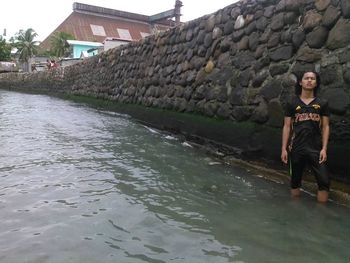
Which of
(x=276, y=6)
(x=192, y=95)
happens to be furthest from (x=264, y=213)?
(x=192, y=95)

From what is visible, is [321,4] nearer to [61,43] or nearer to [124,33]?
[61,43]

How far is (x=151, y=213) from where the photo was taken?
4.45m

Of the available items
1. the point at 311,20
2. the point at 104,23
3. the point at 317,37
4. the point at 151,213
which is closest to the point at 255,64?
the point at 311,20

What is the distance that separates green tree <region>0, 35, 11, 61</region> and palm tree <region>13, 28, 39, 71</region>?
2.68 meters

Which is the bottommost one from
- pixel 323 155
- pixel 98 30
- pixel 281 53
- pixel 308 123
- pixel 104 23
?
pixel 323 155

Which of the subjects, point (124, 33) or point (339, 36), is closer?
point (339, 36)

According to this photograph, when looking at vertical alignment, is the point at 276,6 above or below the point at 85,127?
above

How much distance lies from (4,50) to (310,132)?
46849 millimetres

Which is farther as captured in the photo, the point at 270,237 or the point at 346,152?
the point at 346,152

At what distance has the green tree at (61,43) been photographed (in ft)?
134

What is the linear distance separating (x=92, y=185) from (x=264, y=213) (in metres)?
2.29

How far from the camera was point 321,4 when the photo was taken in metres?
5.79

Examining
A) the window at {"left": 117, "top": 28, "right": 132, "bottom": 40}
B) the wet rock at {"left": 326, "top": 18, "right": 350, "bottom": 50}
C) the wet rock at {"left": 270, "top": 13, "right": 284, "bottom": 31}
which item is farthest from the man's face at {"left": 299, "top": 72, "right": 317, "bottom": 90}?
the window at {"left": 117, "top": 28, "right": 132, "bottom": 40}

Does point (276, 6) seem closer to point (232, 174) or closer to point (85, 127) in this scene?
point (232, 174)
